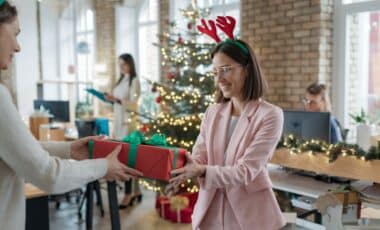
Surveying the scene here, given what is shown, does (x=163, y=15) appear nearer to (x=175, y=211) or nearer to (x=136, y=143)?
(x=175, y=211)

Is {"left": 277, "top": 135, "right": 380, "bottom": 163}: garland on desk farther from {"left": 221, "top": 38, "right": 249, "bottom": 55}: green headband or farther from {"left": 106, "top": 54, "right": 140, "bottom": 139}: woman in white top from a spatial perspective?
{"left": 106, "top": 54, "right": 140, "bottom": 139}: woman in white top

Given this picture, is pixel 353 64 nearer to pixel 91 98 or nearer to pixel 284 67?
pixel 284 67

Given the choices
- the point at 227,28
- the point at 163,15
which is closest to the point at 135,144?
the point at 227,28

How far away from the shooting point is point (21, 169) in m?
1.25

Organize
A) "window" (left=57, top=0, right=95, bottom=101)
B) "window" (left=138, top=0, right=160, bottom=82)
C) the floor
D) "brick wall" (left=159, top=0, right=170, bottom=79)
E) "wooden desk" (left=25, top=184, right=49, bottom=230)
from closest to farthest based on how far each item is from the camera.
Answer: "wooden desk" (left=25, top=184, right=49, bottom=230) < the floor < "brick wall" (left=159, top=0, right=170, bottom=79) < "window" (left=138, top=0, right=160, bottom=82) < "window" (left=57, top=0, right=95, bottom=101)

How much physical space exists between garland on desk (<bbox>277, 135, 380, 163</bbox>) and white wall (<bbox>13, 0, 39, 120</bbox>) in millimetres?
8230

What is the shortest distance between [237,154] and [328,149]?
157 cm

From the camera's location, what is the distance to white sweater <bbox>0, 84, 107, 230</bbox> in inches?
47.9

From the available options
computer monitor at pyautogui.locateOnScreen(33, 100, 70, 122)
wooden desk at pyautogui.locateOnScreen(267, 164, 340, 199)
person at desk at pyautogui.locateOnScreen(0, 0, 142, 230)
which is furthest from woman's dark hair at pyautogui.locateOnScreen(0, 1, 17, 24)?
computer monitor at pyautogui.locateOnScreen(33, 100, 70, 122)

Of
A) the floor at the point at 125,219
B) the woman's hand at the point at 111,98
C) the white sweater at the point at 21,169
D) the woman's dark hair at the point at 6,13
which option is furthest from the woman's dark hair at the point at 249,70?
the woman's hand at the point at 111,98

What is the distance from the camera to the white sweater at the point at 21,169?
1217 millimetres

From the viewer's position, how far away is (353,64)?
16.7 feet

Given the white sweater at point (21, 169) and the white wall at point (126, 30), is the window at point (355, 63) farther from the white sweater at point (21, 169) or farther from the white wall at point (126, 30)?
the white wall at point (126, 30)

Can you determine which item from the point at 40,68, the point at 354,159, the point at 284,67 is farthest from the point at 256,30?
the point at 40,68
